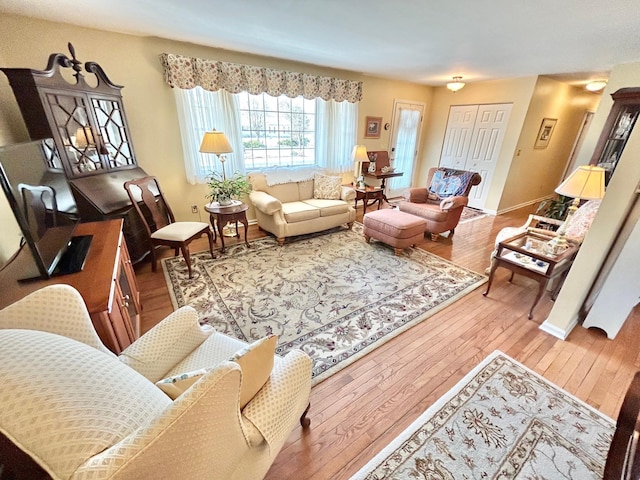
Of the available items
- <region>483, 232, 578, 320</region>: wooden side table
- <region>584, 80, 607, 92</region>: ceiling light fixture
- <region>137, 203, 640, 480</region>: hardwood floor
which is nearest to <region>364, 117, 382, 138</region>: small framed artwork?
<region>483, 232, 578, 320</region>: wooden side table

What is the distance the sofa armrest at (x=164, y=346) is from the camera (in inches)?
43.6

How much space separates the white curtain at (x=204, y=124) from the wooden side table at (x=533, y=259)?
3.47 metres

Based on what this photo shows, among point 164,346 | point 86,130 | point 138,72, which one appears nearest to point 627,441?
point 164,346

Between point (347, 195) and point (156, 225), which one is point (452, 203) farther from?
point (156, 225)

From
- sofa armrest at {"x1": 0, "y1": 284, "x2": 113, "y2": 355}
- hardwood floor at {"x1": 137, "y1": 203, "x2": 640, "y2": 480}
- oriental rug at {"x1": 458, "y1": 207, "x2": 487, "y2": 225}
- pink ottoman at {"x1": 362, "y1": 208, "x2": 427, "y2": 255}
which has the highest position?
sofa armrest at {"x1": 0, "y1": 284, "x2": 113, "y2": 355}

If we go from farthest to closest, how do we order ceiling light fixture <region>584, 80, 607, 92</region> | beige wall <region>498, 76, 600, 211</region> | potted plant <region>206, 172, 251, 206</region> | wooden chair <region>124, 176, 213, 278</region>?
beige wall <region>498, 76, 600, 211</region> < ceiling light fixture <region>584, 80, 607, 92</region> < potted plant <region>206, 172, 251, 206</region> < wooden chair <region>124, 176, 213, 278</region>

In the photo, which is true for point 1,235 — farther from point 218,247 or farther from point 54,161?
point 218,247

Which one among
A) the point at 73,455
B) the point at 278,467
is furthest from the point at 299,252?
the point at 73,455

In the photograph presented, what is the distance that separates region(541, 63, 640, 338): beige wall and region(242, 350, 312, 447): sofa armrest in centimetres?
216

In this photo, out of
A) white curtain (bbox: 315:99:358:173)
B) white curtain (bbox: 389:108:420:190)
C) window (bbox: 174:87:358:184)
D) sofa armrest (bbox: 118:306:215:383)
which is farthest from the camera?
white curtain (bbox: 389:108:420:190)

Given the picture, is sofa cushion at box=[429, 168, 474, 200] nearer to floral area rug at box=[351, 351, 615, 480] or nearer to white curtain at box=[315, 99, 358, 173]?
white curtain at box=[315, 99, 358, 173]

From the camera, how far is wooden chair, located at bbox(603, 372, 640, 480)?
67cm

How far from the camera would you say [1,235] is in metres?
1.49

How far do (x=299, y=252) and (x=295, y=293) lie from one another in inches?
33.7
